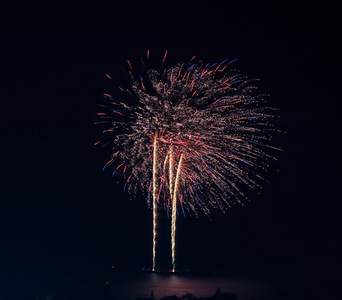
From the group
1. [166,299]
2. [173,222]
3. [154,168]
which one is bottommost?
[166,299]

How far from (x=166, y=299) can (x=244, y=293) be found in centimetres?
1561

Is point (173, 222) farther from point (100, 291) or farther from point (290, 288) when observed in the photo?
point (290, 288)

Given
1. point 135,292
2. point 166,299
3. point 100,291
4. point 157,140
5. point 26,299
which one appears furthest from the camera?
point 26,299

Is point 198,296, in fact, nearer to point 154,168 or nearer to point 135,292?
point 135,292

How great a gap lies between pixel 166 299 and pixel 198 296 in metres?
4.10

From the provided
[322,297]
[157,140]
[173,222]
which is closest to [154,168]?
[157,140]

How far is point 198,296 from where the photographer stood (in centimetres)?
4956

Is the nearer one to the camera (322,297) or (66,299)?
(66,299)

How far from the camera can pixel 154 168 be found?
2691 cm

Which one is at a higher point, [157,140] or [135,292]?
[157,140]

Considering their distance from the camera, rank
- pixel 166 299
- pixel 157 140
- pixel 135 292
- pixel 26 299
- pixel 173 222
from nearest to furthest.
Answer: pixel 157 140 < pixel 173 222 < pixel 166 299 < pixel 135 292 < pixel 26 299

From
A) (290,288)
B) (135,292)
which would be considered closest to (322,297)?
(290,288)

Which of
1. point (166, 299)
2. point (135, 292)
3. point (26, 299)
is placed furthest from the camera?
point (26, 299)

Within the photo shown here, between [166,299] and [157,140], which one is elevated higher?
[157,140]
